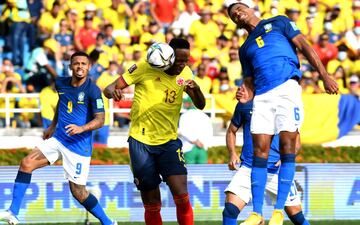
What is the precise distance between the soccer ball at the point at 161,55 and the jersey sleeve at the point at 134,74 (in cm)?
38

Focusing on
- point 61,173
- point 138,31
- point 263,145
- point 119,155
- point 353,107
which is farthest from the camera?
point 138,31

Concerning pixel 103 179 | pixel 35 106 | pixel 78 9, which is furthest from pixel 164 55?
pixel 78 9

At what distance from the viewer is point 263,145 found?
12383 mm

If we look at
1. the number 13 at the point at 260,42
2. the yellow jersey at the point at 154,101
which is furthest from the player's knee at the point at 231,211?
the number 13 at the point at 260,42

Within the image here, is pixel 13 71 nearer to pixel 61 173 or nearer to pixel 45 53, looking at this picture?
pixel 45 53

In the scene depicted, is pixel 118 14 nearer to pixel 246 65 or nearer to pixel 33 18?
pixel 33 18

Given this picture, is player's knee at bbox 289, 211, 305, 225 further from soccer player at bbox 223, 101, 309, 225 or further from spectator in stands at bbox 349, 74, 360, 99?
spectator in stands at bbox 349, 74, 360, 99

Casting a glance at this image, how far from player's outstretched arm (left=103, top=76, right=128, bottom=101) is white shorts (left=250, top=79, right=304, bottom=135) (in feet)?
5.06

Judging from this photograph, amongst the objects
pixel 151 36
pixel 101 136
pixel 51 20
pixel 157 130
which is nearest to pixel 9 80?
pixel 51 20

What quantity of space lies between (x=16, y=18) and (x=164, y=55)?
1023 centimetres

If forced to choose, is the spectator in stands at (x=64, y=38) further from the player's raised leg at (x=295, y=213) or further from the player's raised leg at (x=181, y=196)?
the player's raised leg at (x=295, y=213)

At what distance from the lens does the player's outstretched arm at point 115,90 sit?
1286 cm

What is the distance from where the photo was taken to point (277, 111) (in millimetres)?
12375

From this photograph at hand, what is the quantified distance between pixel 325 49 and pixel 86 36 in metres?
4.58
